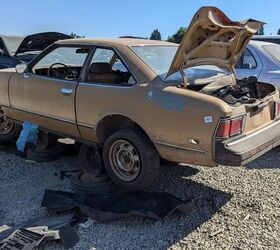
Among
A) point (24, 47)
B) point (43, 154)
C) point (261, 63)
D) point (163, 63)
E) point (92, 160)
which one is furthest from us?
point (24, 47)

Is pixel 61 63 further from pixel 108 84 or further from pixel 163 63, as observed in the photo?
pixel 163 63

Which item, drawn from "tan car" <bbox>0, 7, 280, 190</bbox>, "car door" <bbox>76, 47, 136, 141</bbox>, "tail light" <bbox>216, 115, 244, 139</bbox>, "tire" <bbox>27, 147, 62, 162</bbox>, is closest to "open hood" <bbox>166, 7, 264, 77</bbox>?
"tan car" <bbox>0, 7, 280, 190</bbox>

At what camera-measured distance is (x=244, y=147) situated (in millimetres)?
3602

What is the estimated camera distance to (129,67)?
4.16 meters

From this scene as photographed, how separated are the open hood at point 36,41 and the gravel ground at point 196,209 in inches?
164

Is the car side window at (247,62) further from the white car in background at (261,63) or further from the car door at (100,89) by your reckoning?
the car door at (100,89)

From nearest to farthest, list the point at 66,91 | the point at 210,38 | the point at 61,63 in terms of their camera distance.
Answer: the point at 210,38 → the point at 66,91 → the point at 61,63

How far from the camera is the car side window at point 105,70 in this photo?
4.54 metres

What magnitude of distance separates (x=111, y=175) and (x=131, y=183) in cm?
30

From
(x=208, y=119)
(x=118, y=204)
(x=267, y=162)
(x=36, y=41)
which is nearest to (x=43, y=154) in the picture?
(x=118, y=204)

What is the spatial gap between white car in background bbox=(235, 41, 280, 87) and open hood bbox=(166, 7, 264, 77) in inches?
89.2

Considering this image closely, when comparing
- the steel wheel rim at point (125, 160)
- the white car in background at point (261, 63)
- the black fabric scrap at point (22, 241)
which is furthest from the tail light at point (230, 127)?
the white car in background at point (261, 63)

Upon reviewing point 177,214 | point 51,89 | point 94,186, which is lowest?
point 177,214

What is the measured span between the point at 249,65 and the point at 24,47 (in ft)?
16.7
